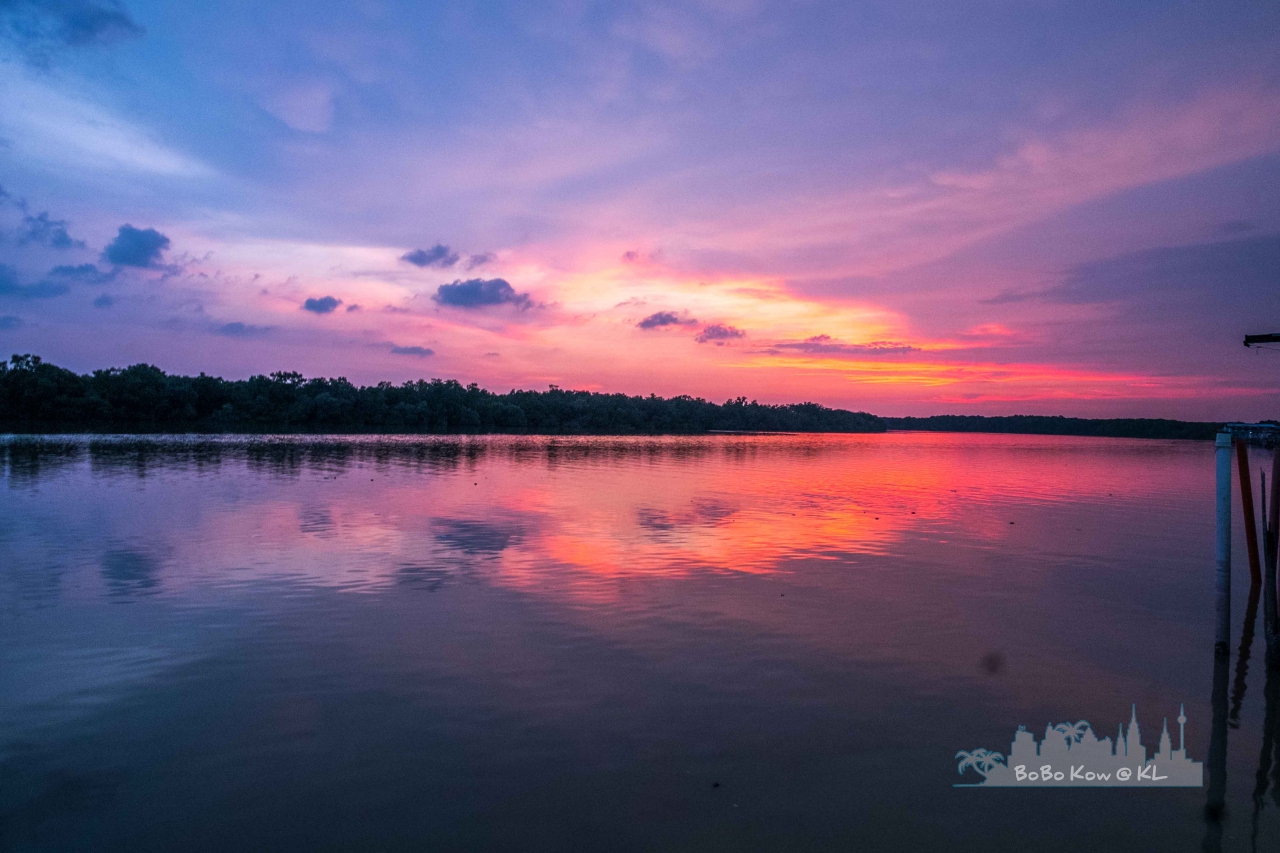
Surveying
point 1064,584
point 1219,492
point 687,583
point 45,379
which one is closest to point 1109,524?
point 1064,584

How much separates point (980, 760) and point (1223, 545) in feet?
21.3

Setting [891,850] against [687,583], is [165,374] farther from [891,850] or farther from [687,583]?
[891,850]

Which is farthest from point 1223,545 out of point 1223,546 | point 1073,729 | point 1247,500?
point 1073,729

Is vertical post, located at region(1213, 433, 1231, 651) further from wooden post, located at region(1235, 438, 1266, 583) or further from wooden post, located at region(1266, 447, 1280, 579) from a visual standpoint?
wooden post, located at region(1266, 447, 1280, 579)

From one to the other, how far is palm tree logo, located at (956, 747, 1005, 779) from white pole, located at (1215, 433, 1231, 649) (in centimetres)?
606

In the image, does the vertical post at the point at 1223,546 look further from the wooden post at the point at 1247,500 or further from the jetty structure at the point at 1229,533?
the wooden post at the point at 1247,500

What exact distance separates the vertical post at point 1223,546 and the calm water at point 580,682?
1.53 feet

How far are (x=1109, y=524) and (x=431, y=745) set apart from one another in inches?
1005

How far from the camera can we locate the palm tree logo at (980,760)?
7328 mm

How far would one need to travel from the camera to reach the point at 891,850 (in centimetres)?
604

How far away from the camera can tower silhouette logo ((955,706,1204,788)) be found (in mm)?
7277

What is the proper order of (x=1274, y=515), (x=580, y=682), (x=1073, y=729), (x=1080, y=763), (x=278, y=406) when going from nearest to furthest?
(x=1080, y=763), (x=1073, y=729), (x=580, y=682), (x=1274, y=515), (x=278, y=406)

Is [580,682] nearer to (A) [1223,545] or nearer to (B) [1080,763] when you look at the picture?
(B) [1080,763]

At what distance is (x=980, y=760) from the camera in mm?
7480
